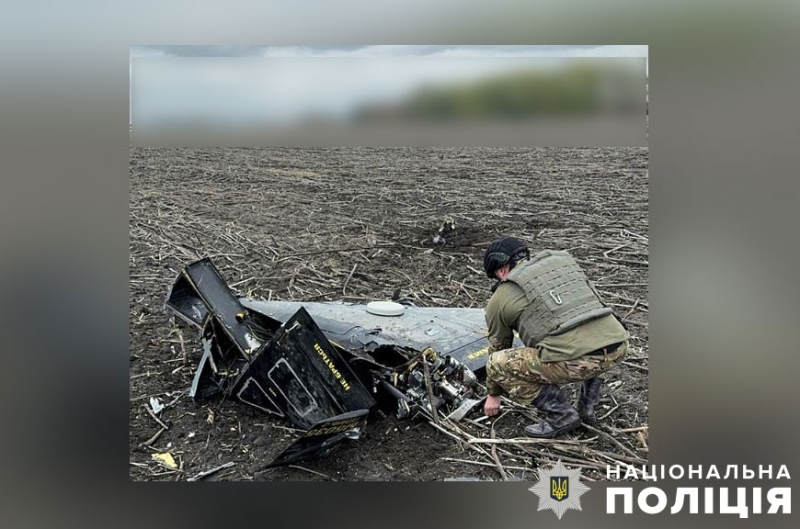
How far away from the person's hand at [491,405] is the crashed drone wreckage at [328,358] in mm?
87

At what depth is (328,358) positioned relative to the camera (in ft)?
11.5

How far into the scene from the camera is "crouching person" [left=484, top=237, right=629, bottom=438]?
11.5 ft

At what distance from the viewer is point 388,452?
368 cm

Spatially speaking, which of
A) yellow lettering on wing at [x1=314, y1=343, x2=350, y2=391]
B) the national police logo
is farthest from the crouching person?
yellow lettering on wing at [x1=314, y1=343, x2=350, y2=391]

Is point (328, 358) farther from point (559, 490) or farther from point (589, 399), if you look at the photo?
point (589, 399)

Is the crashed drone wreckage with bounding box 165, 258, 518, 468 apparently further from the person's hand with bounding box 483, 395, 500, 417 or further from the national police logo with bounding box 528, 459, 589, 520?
the national police logo with bounding box 528, 459, 589, 520

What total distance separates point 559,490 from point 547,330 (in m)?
0.88

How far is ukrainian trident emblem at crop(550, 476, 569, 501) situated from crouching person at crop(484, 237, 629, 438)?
0.37 metres

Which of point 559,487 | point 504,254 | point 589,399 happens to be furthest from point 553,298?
point 559,487

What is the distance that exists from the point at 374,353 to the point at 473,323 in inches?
35.1

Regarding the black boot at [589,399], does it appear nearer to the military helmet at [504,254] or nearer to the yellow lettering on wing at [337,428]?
the military helmet at [504,254]

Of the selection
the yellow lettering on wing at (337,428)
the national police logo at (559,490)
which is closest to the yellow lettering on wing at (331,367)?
the yellow lettering on wing at (337,428)

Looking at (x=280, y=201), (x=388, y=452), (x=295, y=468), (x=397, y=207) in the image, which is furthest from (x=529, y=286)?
(x=280, y=201)

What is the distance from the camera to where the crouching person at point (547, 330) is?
3.49 meters
